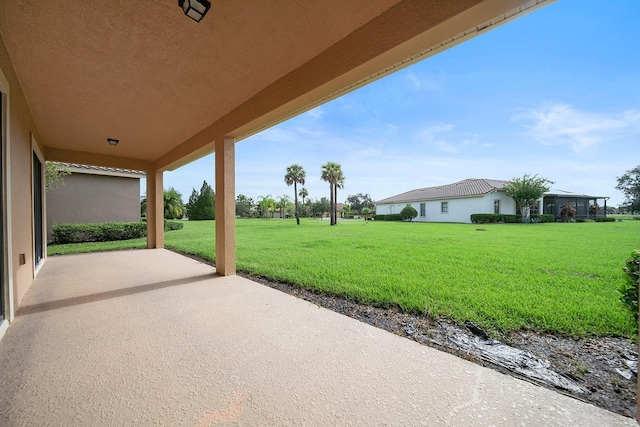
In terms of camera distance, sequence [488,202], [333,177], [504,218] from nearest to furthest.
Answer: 1. [504,218]
2. [488,202]
3. [333,177]

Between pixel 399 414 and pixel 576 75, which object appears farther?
pixel 576 75

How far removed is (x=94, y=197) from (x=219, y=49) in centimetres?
1245

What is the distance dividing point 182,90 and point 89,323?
130 inches

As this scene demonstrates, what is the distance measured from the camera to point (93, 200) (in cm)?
1123

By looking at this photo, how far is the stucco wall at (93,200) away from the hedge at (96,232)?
1.03 meters

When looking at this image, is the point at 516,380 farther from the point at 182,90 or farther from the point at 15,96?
the point at 15,96

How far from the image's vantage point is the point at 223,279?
4746 millimetres

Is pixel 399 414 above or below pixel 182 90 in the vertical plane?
below

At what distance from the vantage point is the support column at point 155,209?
27.8 ft

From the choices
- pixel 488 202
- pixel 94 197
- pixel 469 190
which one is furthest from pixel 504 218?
pixel 94 197

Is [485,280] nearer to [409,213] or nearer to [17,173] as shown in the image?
[17,173]

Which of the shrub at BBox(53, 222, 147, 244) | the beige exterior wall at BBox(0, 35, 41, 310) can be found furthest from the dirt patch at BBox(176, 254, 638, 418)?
the shrub at BBox(53, 222, 147, 244)

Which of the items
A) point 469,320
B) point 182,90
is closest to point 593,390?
point 469,320

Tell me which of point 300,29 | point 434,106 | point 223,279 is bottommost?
point 223,279
